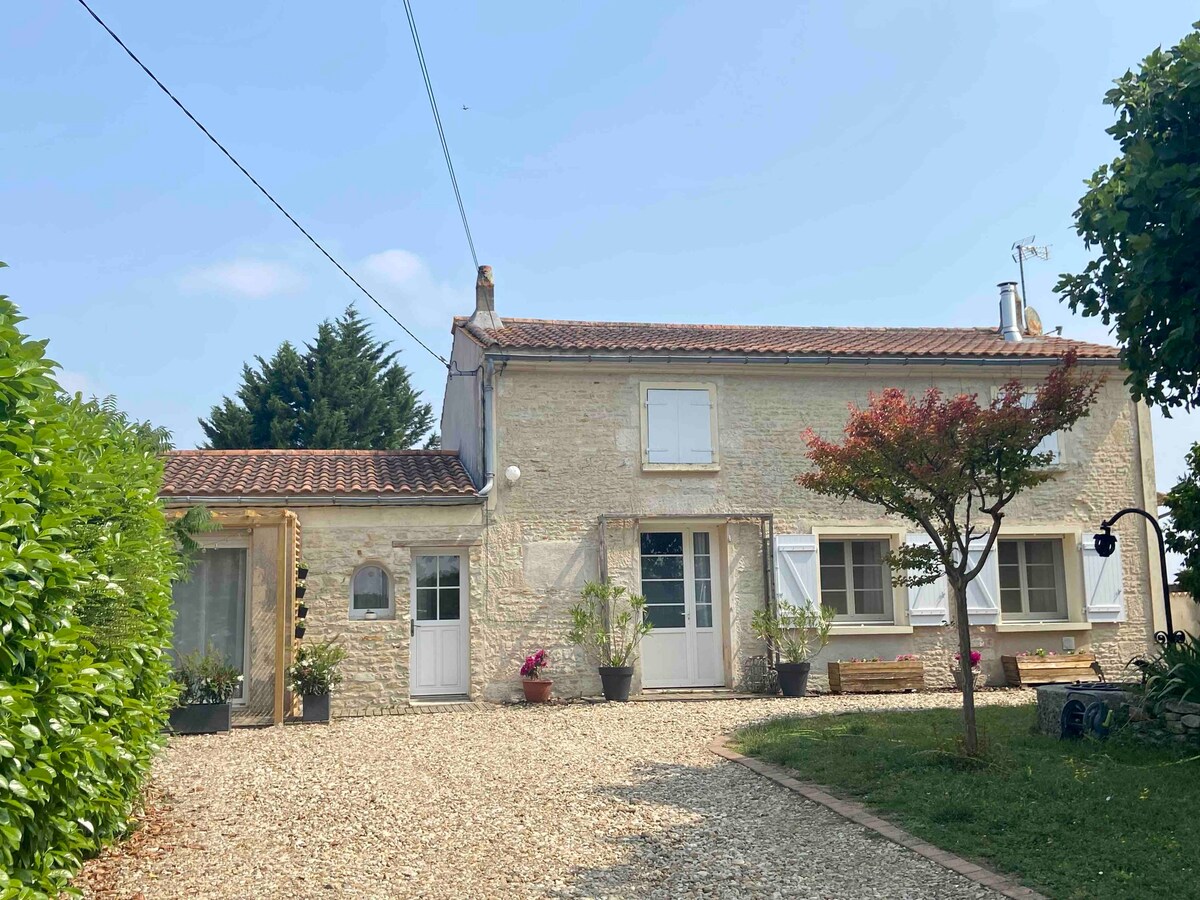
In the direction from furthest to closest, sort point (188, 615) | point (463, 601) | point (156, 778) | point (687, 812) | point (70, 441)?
point (463, 601) → point (188, 615) → point (156, 778) → point (687, 812) → point (70, 441)

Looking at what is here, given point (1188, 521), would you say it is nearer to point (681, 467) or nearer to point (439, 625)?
point (681, 467)

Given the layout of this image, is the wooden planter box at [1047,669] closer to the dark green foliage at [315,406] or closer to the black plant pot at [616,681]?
the black plant pot at [616,681]

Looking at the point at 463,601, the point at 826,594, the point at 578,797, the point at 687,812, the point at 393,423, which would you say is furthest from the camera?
the point at 393,423

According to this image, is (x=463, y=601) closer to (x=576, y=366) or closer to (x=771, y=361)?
(x=576, y=366)

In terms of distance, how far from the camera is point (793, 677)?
1295 cm

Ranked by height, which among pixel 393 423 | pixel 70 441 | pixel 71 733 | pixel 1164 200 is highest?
pixel 393 423

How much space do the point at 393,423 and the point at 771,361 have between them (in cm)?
1930

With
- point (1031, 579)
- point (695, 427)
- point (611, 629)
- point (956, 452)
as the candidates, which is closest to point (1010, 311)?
point (1031, 579)

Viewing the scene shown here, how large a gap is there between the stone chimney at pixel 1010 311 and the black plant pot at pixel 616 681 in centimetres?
878

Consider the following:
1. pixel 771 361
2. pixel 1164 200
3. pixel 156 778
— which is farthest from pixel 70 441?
pixel 771 361

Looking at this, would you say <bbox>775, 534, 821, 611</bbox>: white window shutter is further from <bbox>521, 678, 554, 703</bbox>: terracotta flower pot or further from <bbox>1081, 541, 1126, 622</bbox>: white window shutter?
<bbox>1081, 541, 1126, 622</bbox>: white window shutter

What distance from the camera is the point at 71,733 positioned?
160 inches

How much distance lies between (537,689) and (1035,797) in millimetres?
7252

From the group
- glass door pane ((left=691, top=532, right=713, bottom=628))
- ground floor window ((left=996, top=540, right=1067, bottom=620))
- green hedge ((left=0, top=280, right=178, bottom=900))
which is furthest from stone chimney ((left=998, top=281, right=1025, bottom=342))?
green hedge ((left=0, top=280, right=178, bottom=900))
